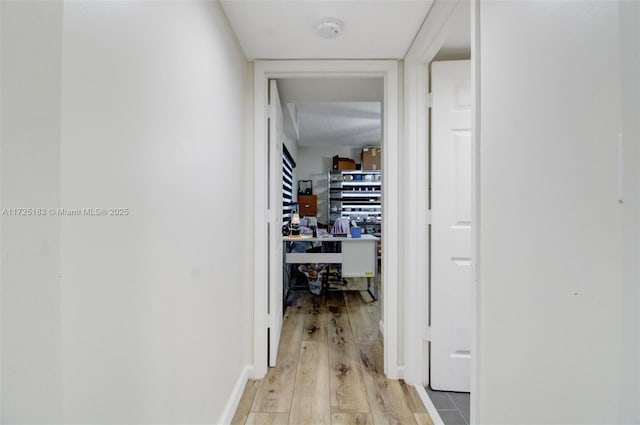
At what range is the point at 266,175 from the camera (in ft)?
6.82

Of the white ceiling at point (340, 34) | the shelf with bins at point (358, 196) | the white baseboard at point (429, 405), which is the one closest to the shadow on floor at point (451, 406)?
the white baseboard at point (429, 405)

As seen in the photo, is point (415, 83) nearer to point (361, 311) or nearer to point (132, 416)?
point (132, 416)

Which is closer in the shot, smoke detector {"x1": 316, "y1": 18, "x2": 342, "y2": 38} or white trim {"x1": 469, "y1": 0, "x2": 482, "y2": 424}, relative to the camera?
white trim {"x1": 469, "y1": 0, "x2": 482, "y2": 424}

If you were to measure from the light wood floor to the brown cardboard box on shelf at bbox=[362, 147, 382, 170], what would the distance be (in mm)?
3826

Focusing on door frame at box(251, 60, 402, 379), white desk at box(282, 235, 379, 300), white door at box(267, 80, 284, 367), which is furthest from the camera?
white desk at box(282, 235, 379, 300)

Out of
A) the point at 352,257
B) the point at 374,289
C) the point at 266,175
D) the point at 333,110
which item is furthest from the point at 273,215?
the point at 333,110

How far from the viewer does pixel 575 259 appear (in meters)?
0.64

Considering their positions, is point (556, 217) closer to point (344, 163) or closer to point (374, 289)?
point (374, 289)

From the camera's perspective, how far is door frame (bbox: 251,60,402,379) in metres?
2.04

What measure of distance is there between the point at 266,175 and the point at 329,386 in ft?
4.89

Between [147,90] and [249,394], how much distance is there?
1.82 m

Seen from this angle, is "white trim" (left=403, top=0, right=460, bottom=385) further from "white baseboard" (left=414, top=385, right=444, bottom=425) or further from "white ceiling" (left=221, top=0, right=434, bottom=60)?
"white ceiling" (left=221, top=0, right=434, bottom=60)

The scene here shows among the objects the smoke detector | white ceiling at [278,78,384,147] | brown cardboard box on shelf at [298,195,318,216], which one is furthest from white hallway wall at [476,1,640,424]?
brown cardboard box on shelf at [298,195,318,216]

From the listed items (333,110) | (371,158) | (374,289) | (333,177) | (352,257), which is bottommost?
Result: (374,289)
